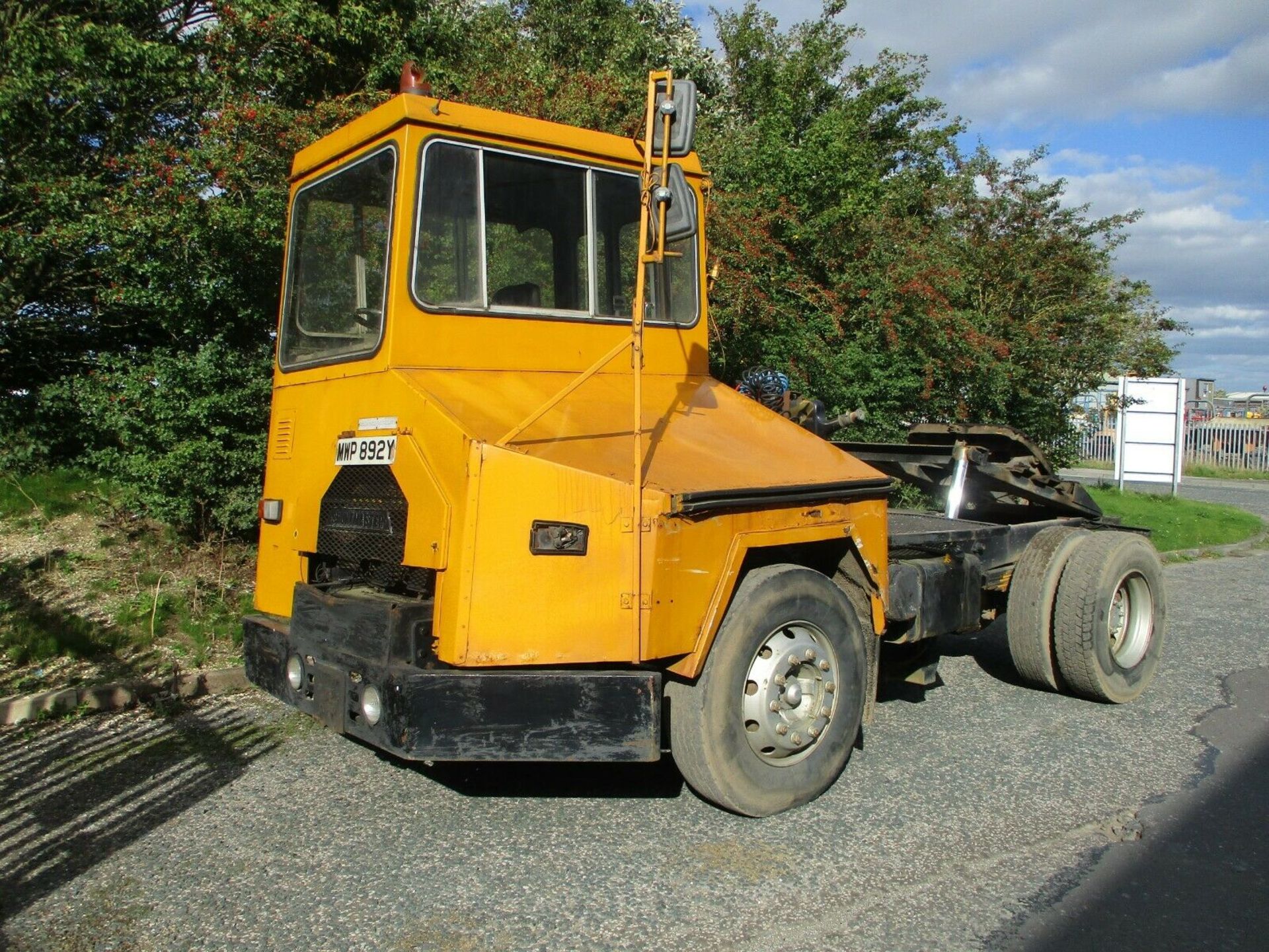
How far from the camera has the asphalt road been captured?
11.3ft

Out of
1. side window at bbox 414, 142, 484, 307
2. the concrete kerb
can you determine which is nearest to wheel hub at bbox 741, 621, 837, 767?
side window at bbox 414, 142, 484, 307

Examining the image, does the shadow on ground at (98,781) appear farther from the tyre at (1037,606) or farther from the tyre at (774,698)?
the tyre at (1037,606)

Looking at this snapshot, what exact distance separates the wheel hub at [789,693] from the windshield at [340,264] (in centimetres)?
210

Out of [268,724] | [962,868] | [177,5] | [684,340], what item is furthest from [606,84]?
[962,868]

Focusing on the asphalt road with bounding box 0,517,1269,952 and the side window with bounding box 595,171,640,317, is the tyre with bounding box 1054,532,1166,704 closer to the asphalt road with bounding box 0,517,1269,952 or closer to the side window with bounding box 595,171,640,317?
the asphalt road with bounding box 0,517,1269,952

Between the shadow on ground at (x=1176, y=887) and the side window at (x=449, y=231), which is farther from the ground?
the side window at (x=449, y=231)

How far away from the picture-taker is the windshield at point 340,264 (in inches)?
174

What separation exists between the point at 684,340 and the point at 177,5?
24.4 ft

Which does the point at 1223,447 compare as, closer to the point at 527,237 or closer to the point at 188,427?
the point at 188,427

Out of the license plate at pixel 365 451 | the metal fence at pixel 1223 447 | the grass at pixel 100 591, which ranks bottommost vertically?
the grass at pixel 100 591

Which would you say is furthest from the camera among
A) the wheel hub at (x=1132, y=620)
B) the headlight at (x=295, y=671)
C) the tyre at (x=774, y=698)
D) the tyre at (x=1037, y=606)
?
the wheel hub at (x=1132, y=620)

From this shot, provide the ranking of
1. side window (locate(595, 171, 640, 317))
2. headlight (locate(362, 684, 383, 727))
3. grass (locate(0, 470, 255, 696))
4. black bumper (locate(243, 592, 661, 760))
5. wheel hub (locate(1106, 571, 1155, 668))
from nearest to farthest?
1. black bumper (locate(243, 592, 661, 760))
2. headlight (locate(362, 684, 383, 727))
3. side window (locate(595, 171, 640, 317))
4. grass (locate(0, 470, 255, 696))
5. wheel hub (locate(1106, 571, 1155, 668))

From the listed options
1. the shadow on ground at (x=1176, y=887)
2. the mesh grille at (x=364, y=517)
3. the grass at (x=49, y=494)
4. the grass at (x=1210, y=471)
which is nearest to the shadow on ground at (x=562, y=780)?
the mesh grille at (x=364, y=517)

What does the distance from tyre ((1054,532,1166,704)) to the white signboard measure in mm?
11255
